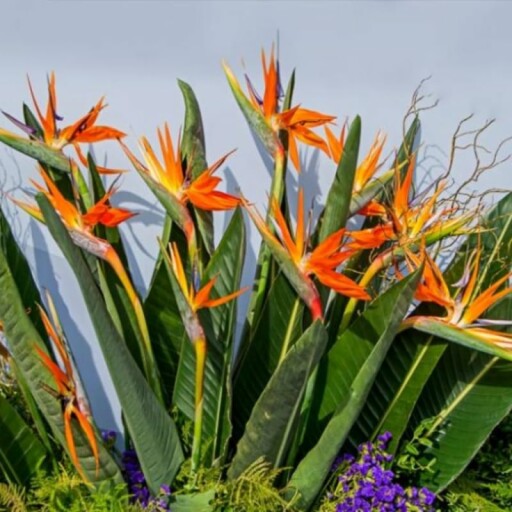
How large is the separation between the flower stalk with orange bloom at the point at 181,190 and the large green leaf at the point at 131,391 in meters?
0.21

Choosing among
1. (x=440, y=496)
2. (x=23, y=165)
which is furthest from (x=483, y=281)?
(x=23, y=165)

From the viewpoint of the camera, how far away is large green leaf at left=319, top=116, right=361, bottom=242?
1118 mm

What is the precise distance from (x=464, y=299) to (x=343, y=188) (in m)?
0.21

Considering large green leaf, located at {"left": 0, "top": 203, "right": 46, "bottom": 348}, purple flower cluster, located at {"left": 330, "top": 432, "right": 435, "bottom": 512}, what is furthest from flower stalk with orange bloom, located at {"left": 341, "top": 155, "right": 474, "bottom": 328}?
large green leaf, located at {"left": 0, "top": 203, "right": 46, "bottom": 348}

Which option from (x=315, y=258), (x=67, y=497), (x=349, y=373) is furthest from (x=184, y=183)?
(x=67, y=497)

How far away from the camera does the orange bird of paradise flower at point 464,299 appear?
1.09 meters

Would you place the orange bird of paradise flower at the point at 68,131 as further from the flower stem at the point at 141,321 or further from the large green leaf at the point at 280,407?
the large green leaf at the point at 280,407

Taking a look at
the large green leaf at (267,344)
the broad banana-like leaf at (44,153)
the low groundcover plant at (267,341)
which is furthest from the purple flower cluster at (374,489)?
the broad banana-like leaf at (44,153)

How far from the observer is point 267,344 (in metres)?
1.23

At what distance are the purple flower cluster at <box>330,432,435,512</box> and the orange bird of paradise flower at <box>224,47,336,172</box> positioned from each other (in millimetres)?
447

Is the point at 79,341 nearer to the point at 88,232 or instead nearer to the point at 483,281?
the point at 88,232

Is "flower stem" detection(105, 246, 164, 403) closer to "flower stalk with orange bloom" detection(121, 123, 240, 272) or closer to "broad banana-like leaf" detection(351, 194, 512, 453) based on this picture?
"flower stalk with orange bloom" detection(121, 123, 240, 272)

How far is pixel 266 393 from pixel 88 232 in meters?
0.33

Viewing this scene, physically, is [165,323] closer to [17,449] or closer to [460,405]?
[17,449]
